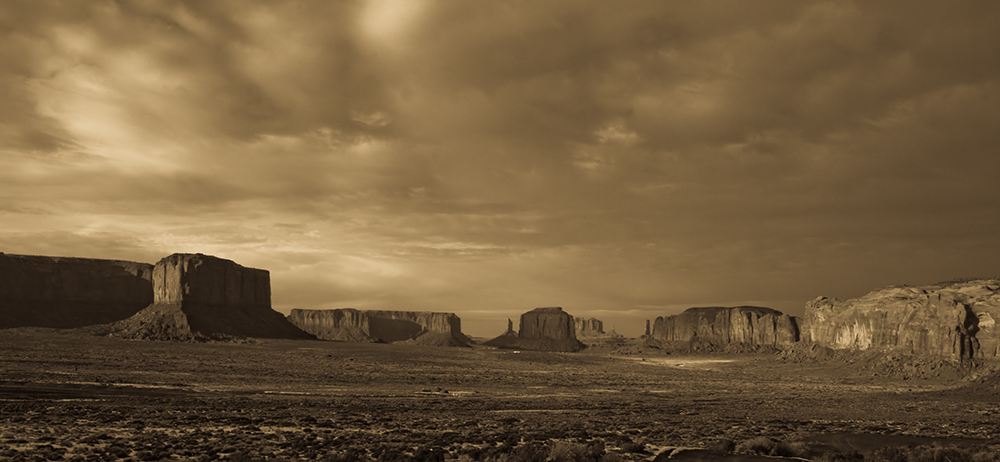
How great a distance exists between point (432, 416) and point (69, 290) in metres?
126

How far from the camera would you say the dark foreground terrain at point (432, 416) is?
19375 mm

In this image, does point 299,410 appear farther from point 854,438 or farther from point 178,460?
point 854,438

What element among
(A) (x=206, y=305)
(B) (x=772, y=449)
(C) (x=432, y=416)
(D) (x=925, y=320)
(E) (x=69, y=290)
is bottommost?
(C) (x=432, y=416)

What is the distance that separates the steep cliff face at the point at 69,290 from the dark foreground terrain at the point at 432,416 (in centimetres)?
5294

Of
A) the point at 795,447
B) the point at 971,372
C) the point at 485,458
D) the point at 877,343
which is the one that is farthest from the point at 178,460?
the point at 877,343

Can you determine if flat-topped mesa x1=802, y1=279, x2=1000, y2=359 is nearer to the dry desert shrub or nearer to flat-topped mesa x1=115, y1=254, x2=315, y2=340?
the dry desert shrub

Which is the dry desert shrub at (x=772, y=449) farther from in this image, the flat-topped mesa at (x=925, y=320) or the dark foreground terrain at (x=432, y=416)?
the flat-topped mesa at (x=925, y=320)

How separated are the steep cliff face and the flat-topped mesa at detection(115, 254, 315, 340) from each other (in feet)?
22.6

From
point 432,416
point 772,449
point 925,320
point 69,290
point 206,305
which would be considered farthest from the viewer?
point 206,305

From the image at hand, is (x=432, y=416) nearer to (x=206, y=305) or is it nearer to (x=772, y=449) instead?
(x=772, y=449)

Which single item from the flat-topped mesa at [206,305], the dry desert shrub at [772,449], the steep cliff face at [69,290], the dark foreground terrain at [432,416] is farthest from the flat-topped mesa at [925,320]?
the steep cliff face at [69,290]

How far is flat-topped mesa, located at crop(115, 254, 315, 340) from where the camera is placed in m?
110

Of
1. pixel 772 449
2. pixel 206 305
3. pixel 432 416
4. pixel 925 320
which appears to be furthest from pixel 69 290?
pixel 925 320

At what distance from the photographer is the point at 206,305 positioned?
125062 mm
